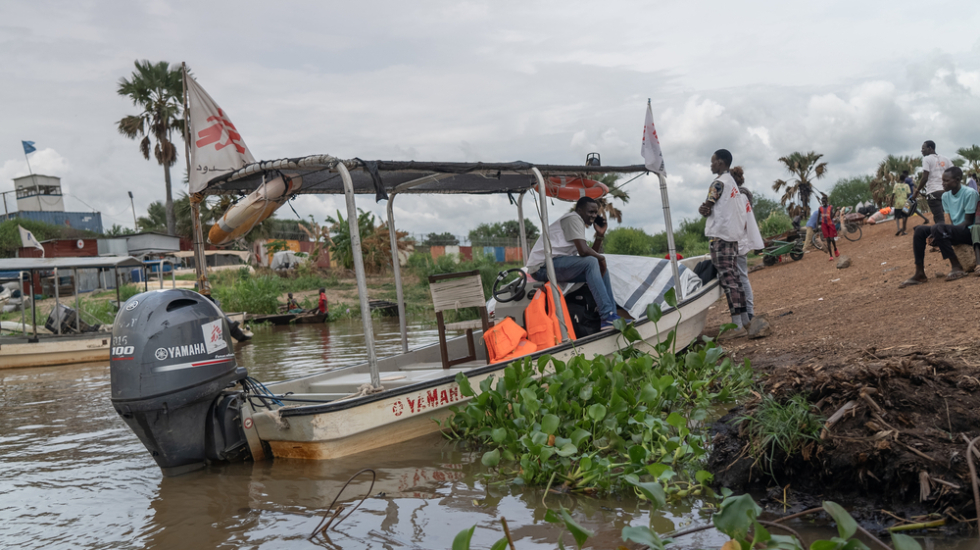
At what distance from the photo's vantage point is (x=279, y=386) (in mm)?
6191

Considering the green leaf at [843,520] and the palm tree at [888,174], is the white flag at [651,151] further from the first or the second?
the palm tree at [888,174]

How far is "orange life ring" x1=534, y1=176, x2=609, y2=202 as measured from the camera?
721cm

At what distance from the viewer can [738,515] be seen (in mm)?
2381

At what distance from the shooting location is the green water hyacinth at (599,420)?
4.17 metres

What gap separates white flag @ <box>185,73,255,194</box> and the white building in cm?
5725

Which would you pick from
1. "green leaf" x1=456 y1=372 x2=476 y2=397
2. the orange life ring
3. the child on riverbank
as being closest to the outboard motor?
"green leaf" x1=456 y1=372 x2=476 y2=397

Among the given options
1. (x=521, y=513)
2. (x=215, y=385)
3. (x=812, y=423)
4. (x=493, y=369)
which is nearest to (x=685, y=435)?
(x=812, y=423)

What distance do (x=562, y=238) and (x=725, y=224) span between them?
2064mm

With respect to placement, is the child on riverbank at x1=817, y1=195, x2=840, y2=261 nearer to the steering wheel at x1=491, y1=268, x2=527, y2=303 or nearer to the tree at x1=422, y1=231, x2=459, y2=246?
the steering wheel at x1=491, y1=268, x2=527, y2=303

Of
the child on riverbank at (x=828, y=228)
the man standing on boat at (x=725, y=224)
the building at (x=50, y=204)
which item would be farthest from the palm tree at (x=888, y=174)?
the building at (x=50, y=204)

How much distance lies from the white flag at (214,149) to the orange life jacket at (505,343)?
2.67m

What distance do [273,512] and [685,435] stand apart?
8.90ft

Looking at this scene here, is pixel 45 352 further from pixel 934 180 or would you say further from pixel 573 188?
pixel 934 180

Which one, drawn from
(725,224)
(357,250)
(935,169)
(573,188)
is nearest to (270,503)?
(357,250)
